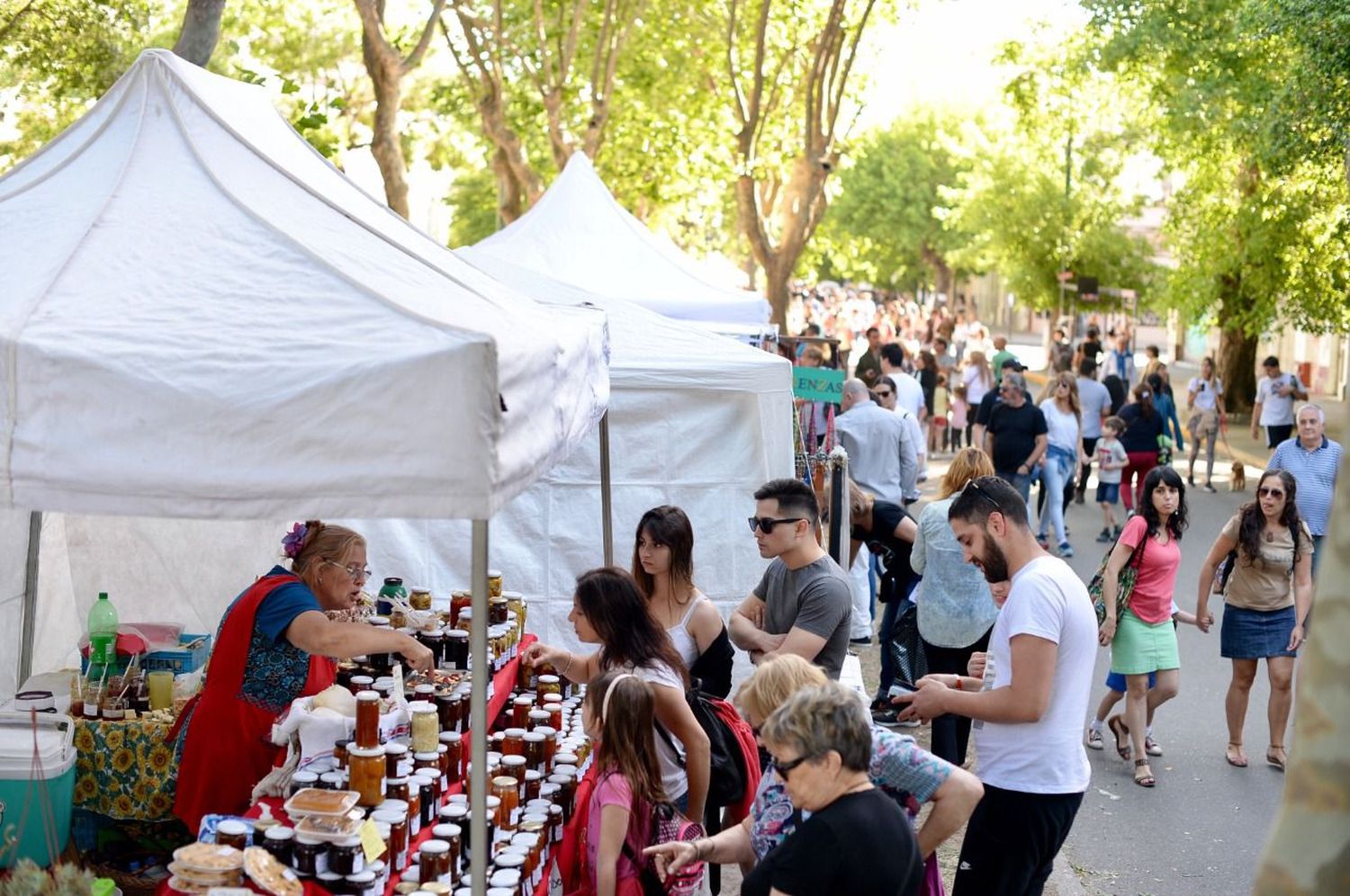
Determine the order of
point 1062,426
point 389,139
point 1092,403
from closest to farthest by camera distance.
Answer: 1. point 1062,426
2. point 389,139
3. point 1092,403

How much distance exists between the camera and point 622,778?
4758mm

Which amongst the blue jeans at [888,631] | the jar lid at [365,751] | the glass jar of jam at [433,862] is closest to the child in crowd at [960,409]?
the blue jeans at [888,631]

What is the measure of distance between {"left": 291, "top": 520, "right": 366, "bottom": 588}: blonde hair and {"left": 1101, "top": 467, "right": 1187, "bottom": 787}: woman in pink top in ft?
14.6

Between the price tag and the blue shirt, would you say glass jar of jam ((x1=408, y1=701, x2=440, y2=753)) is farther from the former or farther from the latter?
the blue shirt

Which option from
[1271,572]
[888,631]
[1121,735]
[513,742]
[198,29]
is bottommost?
[1121,735]

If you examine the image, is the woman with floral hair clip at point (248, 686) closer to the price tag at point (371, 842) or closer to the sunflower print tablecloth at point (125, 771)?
the sunflower print tablecloth at point (125, 771)

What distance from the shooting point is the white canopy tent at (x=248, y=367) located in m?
3.62

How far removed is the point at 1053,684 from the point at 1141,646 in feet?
12.8

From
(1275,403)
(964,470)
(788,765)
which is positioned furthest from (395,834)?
(1275,403)

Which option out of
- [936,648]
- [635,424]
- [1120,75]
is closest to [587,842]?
[936,648]

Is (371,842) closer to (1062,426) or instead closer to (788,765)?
(788,765)

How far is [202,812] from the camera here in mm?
5137

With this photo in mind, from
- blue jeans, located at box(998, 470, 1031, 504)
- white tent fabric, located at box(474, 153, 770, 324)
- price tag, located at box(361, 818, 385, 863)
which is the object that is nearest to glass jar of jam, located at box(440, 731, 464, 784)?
price tag, located at box(361, 818, 385, 863)

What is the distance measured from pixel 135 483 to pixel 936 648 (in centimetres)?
501
